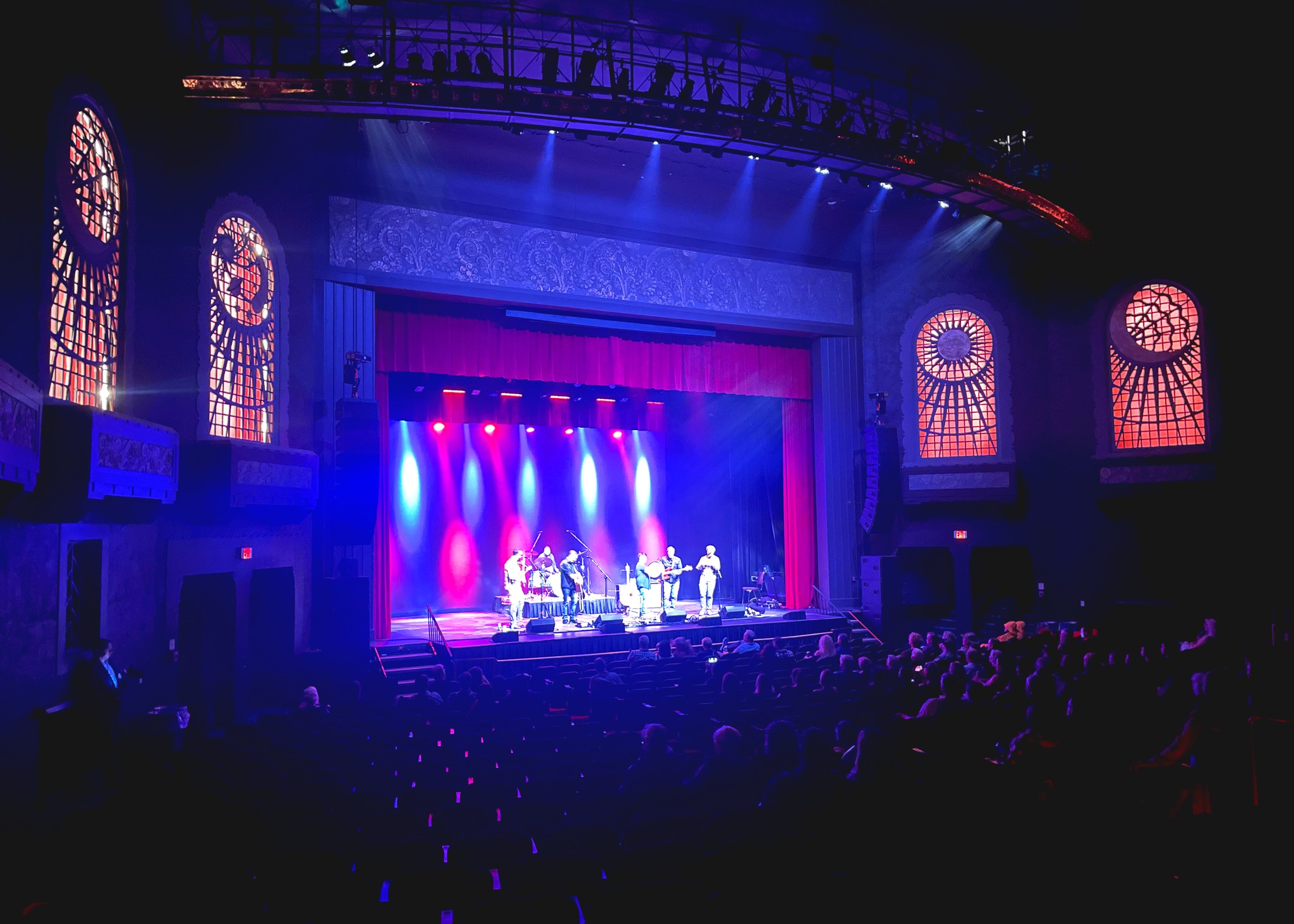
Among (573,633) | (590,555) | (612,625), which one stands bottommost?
(573,633)

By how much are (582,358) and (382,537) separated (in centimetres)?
599

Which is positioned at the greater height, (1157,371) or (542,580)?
(1157,371)

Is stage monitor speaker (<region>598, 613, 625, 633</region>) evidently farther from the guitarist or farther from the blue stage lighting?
the blue stage lighting

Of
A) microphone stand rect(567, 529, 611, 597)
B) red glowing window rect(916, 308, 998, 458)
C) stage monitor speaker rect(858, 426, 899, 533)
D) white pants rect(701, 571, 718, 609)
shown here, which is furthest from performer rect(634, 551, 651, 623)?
red glowing window rect(916, 308, 998, 458)

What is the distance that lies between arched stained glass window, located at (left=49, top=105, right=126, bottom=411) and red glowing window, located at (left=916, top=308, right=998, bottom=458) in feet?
56.2

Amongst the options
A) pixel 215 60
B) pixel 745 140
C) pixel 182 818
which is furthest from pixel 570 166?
pixel 182 818

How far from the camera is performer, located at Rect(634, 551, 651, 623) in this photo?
20656 mm

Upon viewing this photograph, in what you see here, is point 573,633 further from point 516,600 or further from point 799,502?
point 799,502

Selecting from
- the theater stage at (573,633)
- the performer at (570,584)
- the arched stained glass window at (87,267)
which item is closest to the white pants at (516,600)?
the theater stage at (573,633)

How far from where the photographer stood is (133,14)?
10570 millimetres

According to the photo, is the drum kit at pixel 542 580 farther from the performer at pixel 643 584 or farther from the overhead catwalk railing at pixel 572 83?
the overhead catwalk railing at pixel 572 83

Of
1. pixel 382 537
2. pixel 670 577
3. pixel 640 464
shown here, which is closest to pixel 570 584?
pixel 670 577

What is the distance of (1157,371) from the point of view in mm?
19109

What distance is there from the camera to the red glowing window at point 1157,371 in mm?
18625
